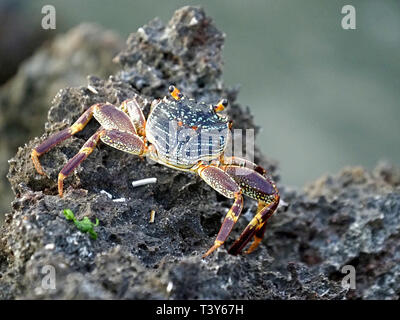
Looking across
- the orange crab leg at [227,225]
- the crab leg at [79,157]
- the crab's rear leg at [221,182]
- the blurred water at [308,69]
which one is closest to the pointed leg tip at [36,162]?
the crab leg at [79,157]

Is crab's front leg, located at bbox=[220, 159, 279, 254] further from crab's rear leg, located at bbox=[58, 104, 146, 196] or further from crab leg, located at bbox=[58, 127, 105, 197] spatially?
crab leg, located at bbox=[58, 127, 105, 197]

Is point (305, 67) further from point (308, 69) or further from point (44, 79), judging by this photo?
point (44, 79)

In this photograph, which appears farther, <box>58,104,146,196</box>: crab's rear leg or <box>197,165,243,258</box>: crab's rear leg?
<box>197,165,243,258</box>: crab's rear leg

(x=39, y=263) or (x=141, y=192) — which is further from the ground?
(x=141, y=192)

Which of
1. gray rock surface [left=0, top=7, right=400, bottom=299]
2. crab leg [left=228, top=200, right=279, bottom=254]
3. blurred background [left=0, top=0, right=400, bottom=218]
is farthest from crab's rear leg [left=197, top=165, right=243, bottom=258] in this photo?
blurred background [left=0, top=0, right=400, bottom=218]
